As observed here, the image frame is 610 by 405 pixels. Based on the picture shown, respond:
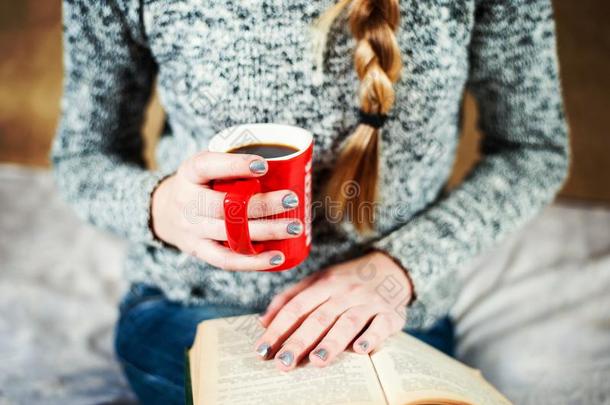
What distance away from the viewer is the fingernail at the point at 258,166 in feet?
1.48

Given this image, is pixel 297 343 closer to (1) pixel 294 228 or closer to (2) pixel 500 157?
(1) pixel 294 228

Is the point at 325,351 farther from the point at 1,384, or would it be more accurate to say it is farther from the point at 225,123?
the point at 1,384

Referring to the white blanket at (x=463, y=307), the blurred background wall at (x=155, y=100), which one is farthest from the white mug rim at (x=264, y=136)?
the blurred background wall at (x=155, y=100)

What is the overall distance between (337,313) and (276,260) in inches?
3.9

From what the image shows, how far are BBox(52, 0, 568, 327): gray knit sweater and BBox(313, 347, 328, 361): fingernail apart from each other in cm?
17

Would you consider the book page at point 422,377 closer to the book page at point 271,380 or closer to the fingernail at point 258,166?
the book page at point 271,380

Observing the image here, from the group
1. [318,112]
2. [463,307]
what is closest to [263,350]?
[318,112]

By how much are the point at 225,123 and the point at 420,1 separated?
0.80ft

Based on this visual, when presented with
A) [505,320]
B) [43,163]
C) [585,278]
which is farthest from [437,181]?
[43,163]

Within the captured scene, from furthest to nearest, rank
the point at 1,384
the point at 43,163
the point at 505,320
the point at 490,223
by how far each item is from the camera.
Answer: the point at 43,163 < the point at 505,320 < the point at 1,384 < the point at 490,223

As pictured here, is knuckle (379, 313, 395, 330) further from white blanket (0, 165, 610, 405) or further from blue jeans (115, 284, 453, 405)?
white blanket (0, 165, 610, 405)

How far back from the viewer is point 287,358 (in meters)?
0.51

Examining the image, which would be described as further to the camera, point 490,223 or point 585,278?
point 585,278

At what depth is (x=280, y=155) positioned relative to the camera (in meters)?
0.51
